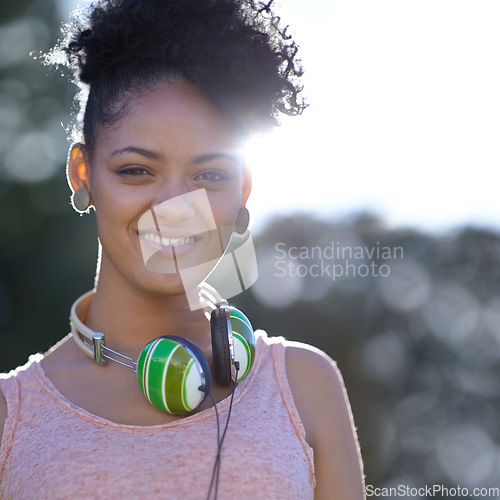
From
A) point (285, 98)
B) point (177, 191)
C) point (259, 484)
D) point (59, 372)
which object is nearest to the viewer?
point (259, 484)

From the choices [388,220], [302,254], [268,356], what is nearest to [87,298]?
[268,356]

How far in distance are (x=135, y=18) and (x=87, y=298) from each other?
1.05 metres

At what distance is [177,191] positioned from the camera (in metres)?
2.30

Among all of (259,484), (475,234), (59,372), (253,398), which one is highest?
(59,372)

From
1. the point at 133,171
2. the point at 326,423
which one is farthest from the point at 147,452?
the point at 133,171

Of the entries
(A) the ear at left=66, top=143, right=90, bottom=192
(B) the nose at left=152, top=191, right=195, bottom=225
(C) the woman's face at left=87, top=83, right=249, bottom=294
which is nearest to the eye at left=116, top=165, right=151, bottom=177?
(C) the woman's face at left=87, top=83, right=249, bottom=294

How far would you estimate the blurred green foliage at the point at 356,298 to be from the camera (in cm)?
1145

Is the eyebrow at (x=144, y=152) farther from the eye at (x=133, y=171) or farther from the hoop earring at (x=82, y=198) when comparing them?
the hoop earring at (x=82, y=198)

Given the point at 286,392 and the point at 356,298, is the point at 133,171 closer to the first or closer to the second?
the point at 286,392

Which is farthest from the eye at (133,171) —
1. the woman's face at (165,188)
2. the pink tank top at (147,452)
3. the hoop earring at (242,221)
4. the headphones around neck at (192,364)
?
the pink tank top at (147,452)

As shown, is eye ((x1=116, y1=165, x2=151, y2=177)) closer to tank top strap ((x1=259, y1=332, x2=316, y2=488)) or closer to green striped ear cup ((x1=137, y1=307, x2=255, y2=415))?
green striped ear cup ((x1=137, y1=307, x2=255, y2=415))

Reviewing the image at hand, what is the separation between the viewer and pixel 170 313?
2584 millimetres

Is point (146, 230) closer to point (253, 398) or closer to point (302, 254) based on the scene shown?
point (253, 398)

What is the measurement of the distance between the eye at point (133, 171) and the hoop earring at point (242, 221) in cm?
37
